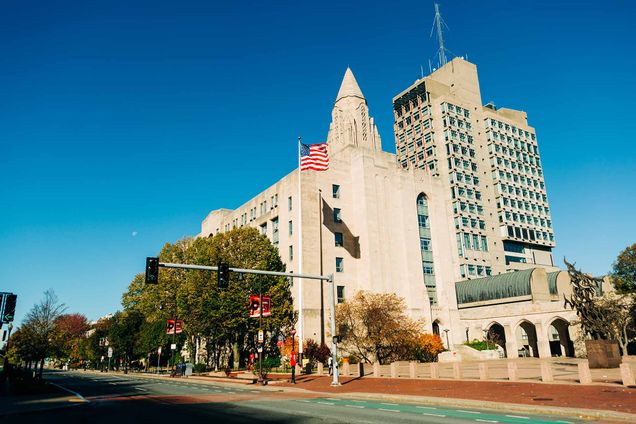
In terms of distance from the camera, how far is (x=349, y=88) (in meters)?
77.8

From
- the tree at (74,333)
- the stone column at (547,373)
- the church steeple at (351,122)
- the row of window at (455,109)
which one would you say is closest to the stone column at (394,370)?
the stone column at (547,373)

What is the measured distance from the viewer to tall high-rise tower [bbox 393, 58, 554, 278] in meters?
94.9

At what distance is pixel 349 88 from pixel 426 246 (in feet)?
98.9

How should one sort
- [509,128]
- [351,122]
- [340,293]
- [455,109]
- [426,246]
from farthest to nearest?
[509,128], [455,109], [351,122], [426,246], [340,293]

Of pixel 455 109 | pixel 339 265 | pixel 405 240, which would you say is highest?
pixel 455 109

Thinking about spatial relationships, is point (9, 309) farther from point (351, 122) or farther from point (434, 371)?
point (351, 122)

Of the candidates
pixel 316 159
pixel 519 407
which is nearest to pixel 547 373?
pixel 519 407

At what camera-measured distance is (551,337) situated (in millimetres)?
73688

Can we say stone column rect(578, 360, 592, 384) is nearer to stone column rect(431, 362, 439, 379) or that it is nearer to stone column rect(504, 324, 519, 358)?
stone column rect(431, 362, 439, 379)

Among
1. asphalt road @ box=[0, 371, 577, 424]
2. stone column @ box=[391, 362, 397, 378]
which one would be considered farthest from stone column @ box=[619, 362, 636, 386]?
stone column @ box=[391, 362, 397, 378]

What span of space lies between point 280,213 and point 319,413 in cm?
5173

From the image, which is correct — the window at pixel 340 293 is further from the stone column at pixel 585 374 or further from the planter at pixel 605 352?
the stone column at pixel 585 374

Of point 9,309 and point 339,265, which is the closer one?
point 9,309

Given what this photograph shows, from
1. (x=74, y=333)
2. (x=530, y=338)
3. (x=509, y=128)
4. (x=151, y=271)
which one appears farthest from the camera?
(x=74, y=333)
